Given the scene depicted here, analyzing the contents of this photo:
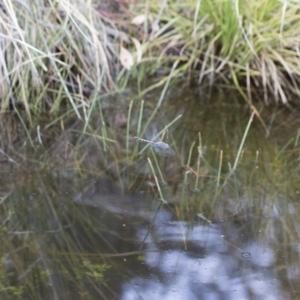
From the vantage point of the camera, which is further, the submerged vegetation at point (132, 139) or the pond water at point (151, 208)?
the submerged vegetation at point (132, 139)

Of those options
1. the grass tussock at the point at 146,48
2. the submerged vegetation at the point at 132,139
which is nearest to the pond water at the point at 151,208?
the submerged vegetation at the point at 132,139

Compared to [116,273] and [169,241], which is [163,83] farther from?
[116,273]

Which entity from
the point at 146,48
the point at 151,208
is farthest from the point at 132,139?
the point at 146,48

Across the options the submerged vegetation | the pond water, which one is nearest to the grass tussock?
the submerged vegetation

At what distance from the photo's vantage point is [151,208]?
173 cm

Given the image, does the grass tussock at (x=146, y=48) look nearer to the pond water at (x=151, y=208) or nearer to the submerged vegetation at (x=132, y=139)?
the submerged vegetation at (x=132, y=139)

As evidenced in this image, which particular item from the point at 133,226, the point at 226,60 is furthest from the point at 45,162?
the point at 226,60

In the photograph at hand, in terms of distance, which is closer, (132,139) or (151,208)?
(151,208)

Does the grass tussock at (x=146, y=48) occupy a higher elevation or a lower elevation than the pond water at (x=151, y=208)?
higher

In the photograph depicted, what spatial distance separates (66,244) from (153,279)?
288mm

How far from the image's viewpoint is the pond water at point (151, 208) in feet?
4.55

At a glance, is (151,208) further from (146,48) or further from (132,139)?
(146,48)

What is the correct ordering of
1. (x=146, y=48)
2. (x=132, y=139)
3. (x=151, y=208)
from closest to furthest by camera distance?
(x=151, y=208)
(x=132, y=139)
(x=146, y=48)

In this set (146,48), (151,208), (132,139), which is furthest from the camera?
(146,48)
